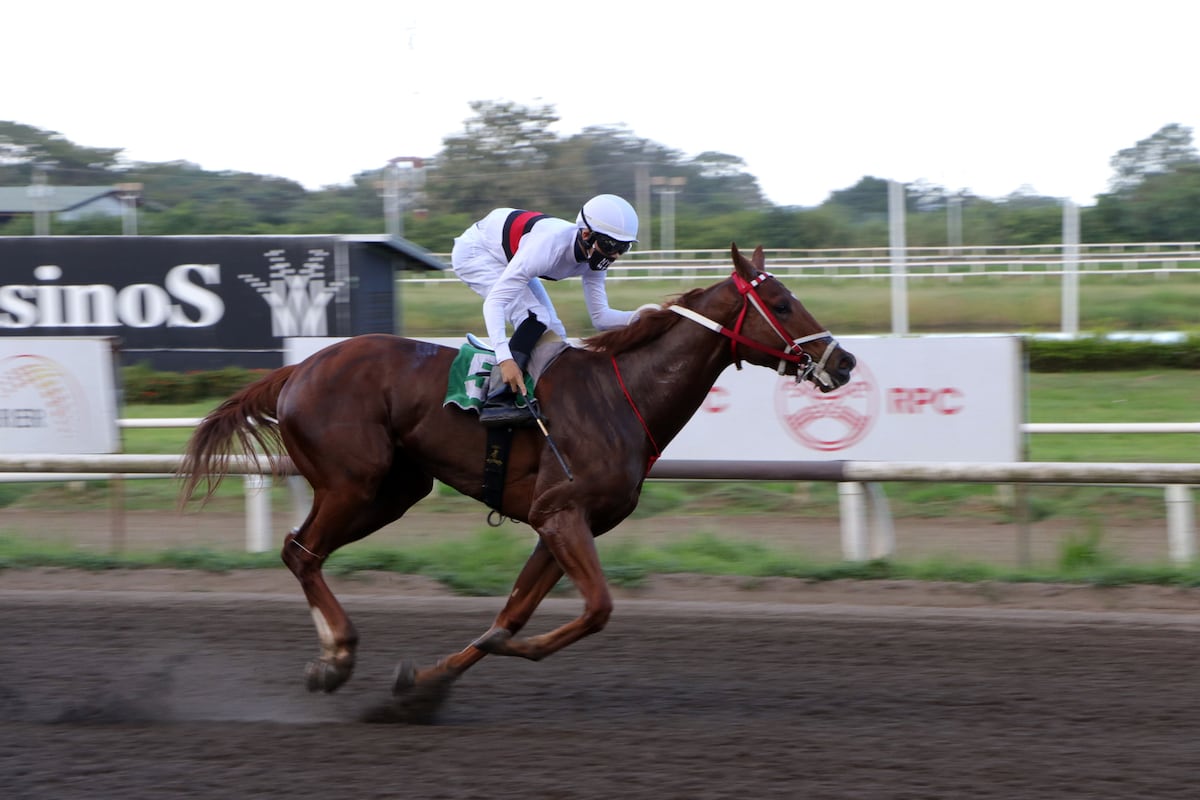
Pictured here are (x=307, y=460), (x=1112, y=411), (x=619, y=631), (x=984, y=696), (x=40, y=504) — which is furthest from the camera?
(x=1112, y=411)

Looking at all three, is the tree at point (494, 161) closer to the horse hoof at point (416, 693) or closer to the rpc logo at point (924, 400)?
the rpc logo at point (924, 400)

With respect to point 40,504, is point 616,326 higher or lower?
higher

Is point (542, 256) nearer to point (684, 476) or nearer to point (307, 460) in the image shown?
point (307, 460)

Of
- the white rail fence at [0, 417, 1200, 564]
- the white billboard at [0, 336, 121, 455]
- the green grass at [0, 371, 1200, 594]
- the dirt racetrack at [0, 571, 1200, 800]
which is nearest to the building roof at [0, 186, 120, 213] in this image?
the green grass at [0, 371, 1200, 594]

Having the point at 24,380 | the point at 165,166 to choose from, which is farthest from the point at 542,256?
the point at 165,166

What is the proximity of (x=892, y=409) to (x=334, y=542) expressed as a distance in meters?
3.90

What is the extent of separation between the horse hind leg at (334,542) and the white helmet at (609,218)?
139 cm

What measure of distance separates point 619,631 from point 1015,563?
291 centimetres

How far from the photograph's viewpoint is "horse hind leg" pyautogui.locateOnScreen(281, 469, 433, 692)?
504 centimetres

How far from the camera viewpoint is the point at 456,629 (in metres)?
6.20

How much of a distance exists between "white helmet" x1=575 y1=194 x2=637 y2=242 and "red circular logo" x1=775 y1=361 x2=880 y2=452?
299 centimetres

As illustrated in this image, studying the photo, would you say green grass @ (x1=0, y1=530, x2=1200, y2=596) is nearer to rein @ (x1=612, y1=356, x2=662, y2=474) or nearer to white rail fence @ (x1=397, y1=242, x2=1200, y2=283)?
rein @ (x1=612, y1=356, x2=662, y2=474)

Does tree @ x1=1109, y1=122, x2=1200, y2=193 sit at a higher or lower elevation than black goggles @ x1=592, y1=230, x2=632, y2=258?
higher

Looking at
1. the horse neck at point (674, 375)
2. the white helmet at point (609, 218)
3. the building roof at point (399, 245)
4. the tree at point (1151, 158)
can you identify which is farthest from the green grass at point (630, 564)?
the tree at point (1151, 158)
